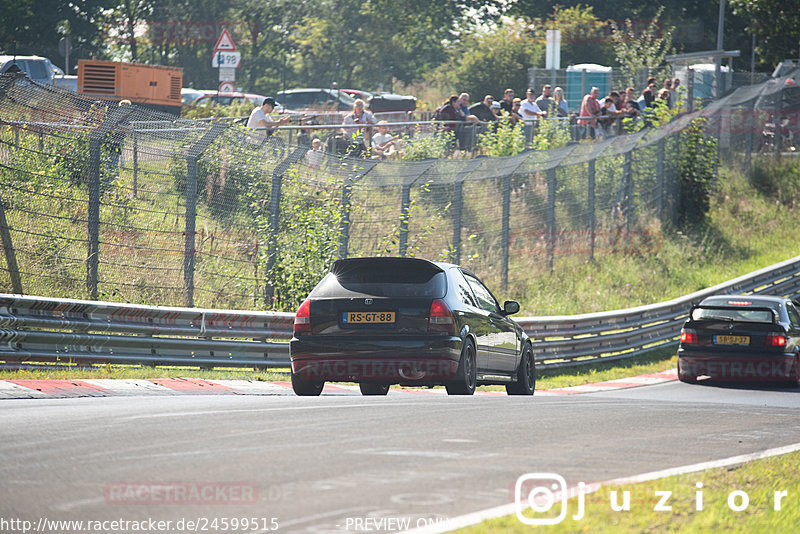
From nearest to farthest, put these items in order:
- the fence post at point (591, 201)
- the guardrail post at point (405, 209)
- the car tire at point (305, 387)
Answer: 1. the car tire at point (305, 387)
2. the guardrail post at point (405, 209)
3. the fence post at point (591, 201)

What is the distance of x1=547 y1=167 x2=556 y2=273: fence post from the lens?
23547mm

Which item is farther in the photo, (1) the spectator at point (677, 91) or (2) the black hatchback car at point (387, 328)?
(1) the spectator at point (677, 91)

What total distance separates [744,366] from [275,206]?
7348 mm

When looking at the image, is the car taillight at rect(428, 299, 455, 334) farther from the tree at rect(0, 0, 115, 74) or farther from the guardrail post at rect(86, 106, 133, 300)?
the tree at rect(0, 0, 115, 74)

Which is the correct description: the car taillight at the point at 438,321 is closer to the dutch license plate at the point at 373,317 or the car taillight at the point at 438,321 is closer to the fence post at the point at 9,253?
the dutch license plate at the point at 373,317

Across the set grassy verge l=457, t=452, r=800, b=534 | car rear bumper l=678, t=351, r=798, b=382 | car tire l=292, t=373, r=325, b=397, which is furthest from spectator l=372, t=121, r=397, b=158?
grassy verge l=457, t=452, r=800, b=534

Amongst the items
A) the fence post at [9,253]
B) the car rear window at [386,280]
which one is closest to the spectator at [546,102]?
the fence post at [9,253]

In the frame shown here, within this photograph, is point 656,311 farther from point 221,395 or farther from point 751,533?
point 751,533

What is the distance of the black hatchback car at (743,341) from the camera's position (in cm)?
1872

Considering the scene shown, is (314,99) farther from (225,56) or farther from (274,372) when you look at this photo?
(274,372)

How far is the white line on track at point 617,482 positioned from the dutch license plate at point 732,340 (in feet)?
28.7

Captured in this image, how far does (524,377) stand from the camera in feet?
50.2

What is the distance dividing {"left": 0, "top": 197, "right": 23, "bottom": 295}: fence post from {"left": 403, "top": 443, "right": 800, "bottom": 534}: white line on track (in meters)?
8.95

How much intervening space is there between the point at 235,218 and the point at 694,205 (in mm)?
17312
